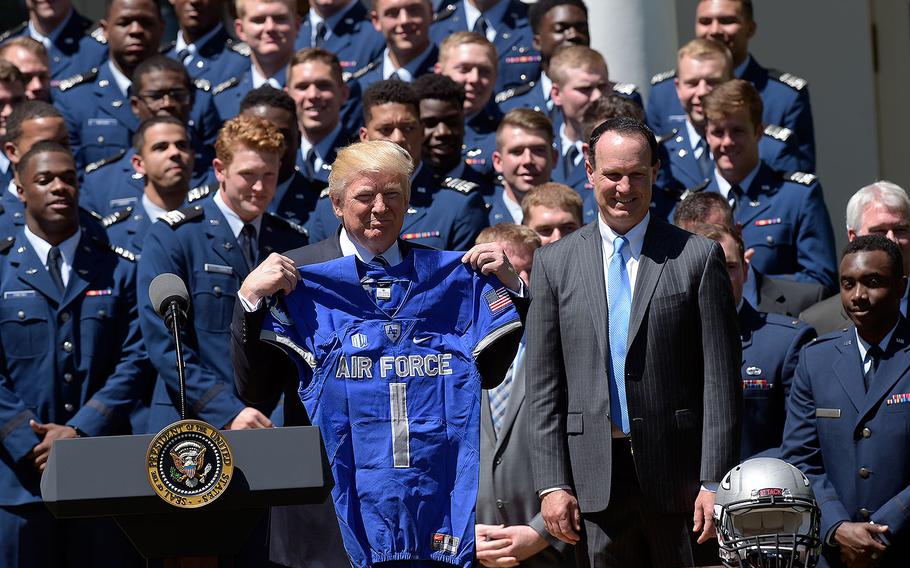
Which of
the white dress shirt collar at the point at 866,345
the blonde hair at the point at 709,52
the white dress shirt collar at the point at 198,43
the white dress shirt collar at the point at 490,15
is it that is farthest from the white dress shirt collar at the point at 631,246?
the white dress shirt collar at the point at 198,43

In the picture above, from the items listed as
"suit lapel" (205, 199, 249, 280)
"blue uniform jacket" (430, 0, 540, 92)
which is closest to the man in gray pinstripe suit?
"suit lapel" (205, 199, 249, 280)

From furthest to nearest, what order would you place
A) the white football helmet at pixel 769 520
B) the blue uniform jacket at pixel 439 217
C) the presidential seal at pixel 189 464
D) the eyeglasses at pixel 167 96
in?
the eyeglasses at pixel 167 96
the blue uniform jacket at pixel 439 217
the white football helmet at pixel 769 520
the presidential seal at pixel 189 464

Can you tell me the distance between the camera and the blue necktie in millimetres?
5289

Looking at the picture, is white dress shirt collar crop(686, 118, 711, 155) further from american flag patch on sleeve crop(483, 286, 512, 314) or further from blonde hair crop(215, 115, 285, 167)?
american flag patch on sleeve crop(483, 286, 512, 314)

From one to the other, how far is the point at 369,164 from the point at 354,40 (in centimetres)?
549

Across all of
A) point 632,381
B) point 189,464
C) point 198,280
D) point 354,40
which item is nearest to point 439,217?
point 198,280

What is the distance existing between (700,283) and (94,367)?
3.06 metres

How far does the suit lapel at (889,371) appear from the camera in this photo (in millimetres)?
6191

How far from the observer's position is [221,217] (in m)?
6.89

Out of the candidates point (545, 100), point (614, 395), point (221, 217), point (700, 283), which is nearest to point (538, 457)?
point (614, 395)

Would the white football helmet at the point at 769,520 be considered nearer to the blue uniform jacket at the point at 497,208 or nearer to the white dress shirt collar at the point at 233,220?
the white dress shirt collar at the point at 233,220

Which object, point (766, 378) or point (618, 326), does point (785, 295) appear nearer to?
point (766, 378)

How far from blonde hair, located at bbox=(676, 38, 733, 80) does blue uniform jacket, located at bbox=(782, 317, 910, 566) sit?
2.51 meters

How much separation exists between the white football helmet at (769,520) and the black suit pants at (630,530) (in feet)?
2.81
